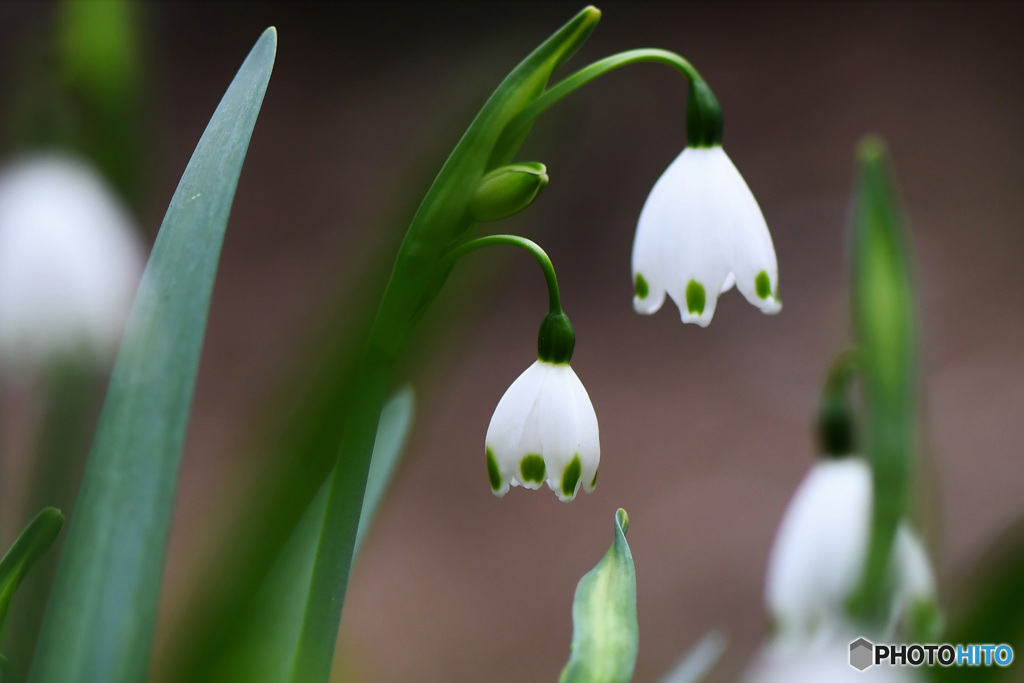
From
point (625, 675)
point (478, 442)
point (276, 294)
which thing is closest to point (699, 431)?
point (478, 442)

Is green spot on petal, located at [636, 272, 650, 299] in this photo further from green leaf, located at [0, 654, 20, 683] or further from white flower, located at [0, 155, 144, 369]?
white flower, located at [0, 155, 144, 369]

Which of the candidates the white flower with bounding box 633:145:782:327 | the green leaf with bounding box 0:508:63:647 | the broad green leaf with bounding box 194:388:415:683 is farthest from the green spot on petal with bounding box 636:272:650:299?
the green leaf with bounding box 0:508:63:647

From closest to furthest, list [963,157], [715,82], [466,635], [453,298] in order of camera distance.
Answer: [453,298] < [466,635] < [963,157] < [715,82]

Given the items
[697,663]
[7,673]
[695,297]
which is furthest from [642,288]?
[7,673]

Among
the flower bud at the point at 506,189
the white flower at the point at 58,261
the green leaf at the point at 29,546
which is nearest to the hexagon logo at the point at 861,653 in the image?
the flower bud at the point at 506,189

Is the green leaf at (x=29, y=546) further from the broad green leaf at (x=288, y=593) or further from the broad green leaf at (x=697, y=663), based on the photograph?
the broad green leaf at (x=697, y=663)

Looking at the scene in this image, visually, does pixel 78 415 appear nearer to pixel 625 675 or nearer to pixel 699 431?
pixel 625 675
